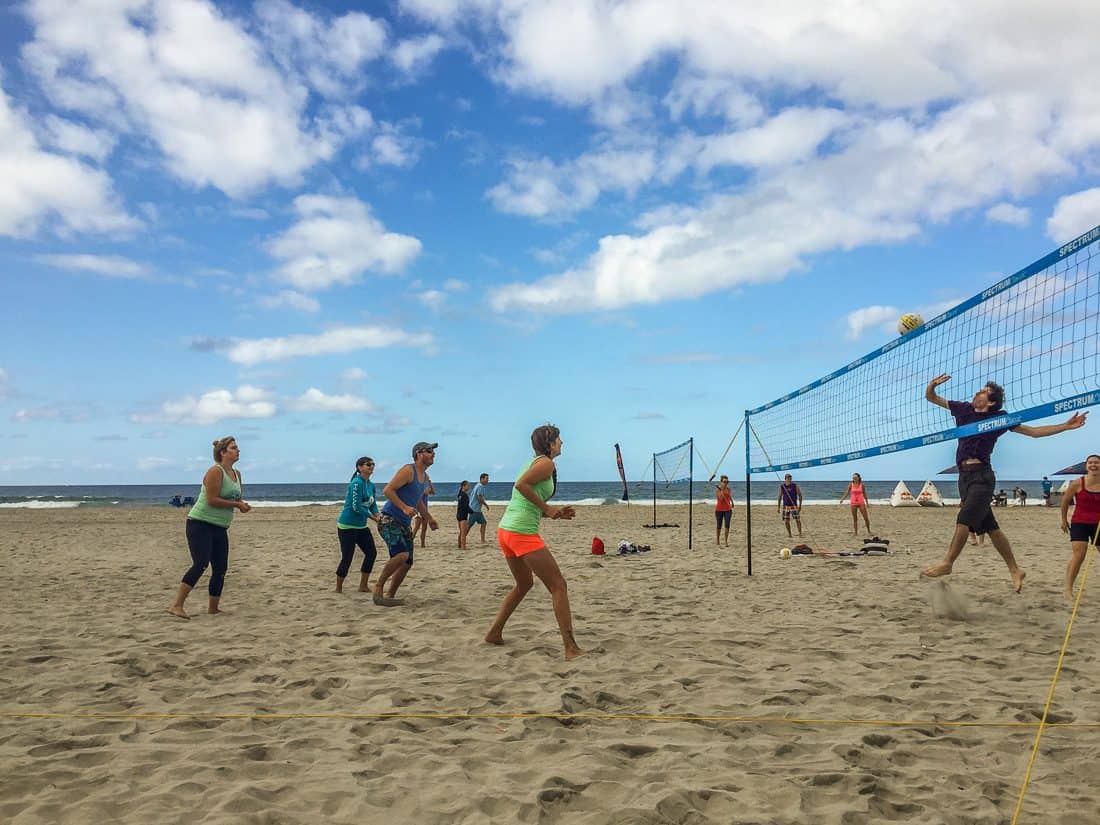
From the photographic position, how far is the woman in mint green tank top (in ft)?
15.5

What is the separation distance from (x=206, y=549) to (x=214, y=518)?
26 cm

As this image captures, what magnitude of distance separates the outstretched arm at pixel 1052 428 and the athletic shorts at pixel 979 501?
0.63 metres

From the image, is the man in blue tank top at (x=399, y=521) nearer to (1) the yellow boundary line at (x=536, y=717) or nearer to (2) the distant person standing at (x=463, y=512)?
(1) the yellow boundary line at (x=536, y=717)

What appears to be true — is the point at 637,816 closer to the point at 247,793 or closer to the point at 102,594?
the point at 247,793

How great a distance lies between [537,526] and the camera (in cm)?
473

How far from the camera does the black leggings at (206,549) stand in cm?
607

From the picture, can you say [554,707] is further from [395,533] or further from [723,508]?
[723,508]

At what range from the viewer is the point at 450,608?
656 cm

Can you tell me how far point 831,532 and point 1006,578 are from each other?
849cm

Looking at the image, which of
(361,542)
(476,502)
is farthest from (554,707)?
(476,502)

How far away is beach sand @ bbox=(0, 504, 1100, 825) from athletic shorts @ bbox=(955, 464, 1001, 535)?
2.03 feet

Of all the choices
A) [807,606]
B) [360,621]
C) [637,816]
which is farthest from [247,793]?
[807,606]

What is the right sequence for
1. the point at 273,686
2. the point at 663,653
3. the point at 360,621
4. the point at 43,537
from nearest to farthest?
the point at 273,686 < the point at 663,653 < the point at 360,621 < the point at 43,537

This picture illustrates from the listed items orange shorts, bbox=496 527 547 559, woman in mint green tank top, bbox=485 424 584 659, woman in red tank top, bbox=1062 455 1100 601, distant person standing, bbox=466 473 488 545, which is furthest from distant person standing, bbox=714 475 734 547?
orange shorts, bbox=496 527 547 559
